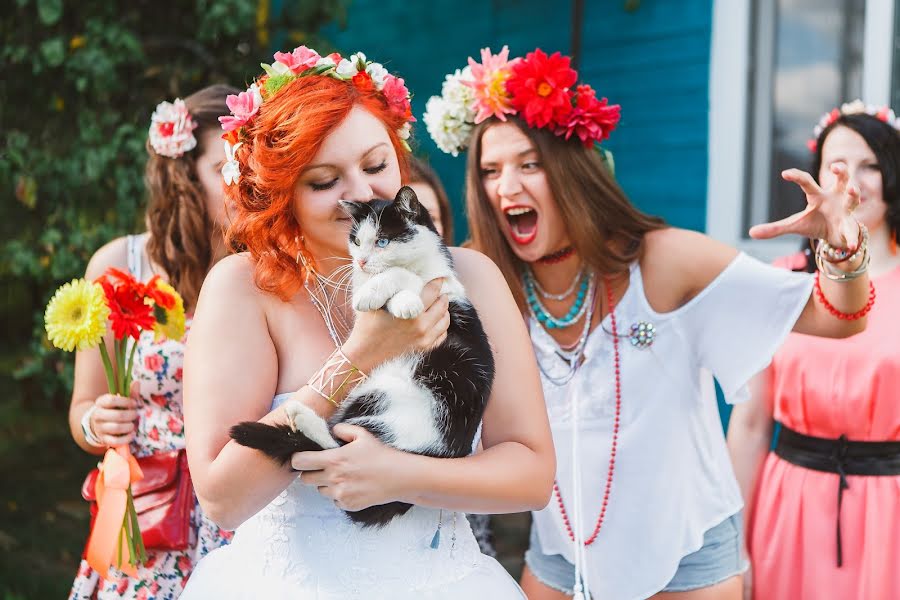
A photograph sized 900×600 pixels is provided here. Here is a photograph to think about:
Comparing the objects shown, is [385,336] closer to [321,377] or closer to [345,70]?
[321,377]

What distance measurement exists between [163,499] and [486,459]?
1.21m

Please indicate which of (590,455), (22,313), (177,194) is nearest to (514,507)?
(590,455)

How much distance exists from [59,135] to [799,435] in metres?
4.26

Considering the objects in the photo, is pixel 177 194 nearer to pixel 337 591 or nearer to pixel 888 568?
pixel 337 591

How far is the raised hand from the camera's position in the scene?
2.20 meters

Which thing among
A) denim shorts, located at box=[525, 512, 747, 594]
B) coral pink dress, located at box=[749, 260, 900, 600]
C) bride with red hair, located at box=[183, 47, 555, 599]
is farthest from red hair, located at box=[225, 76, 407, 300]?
coral pink dress, located at box=[749, 260, 900, 600]

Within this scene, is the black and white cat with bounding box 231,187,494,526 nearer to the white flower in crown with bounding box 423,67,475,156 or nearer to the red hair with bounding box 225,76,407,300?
the red hair with bounding box 225,76,407,300

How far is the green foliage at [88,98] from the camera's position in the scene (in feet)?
15.7

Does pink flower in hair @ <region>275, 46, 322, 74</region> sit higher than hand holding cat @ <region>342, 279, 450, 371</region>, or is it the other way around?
pink flower in hair @ <region>275, 46, 322, 74</region>

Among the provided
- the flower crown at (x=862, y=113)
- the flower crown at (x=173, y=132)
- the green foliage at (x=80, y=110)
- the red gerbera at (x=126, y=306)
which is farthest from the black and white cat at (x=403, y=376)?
the green foliage at (x=80, y=110)

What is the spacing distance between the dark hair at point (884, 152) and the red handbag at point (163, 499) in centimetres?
234

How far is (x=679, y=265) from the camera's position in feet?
8.31

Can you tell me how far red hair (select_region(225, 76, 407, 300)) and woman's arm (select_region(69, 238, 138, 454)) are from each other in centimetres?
71

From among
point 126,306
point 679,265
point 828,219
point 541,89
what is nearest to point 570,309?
point 679,265
